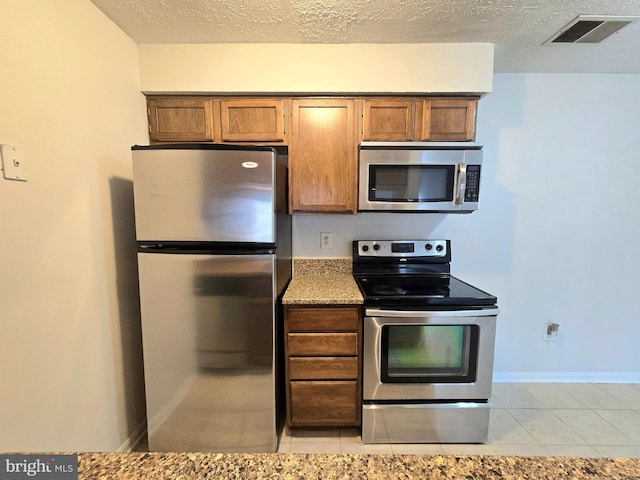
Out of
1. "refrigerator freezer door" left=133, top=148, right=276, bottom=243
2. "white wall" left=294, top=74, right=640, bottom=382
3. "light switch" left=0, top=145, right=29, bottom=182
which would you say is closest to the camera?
"light switch" left=0, top=145, right=29, bottom=182

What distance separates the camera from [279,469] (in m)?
0.55

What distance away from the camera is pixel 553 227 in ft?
7.34

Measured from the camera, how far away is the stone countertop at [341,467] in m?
0.53

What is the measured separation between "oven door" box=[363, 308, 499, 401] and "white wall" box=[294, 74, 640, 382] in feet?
2.40

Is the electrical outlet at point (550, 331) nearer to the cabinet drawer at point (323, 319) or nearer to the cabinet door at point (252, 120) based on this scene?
the cabinet drawer at point (323, 319)

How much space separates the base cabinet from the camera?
5.53 feet

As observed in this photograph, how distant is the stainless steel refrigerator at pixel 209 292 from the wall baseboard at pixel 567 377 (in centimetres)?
198

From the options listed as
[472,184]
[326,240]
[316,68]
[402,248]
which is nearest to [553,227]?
[472,184]

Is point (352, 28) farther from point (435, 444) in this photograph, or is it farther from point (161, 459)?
point (435, 444)

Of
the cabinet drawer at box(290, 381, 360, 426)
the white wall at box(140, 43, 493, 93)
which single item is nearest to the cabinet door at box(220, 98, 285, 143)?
the white wall at box(140, 43, 493, 93)

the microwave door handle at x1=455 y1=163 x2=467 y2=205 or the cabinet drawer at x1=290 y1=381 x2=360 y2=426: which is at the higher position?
the microwave door handle at x1=455 y1=163 x2=467 y2=205

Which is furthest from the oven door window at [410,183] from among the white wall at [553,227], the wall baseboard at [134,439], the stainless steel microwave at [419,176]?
the wall baseboard at [134,439]

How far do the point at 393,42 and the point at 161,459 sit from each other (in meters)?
2.17

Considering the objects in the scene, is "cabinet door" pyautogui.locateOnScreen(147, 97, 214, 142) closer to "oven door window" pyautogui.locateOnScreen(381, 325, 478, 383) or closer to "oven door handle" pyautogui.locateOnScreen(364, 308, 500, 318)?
"oven door handle" pyautogui.locateOnScreen(364, 308, 500, 318)
